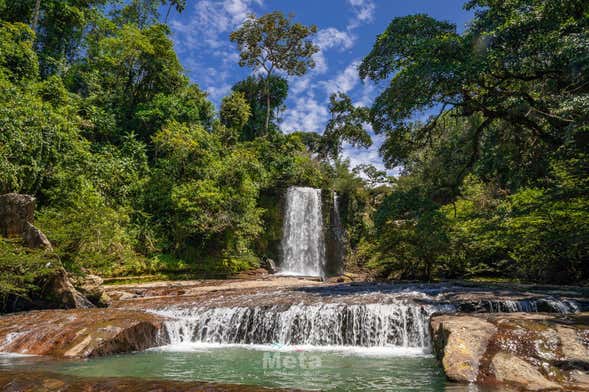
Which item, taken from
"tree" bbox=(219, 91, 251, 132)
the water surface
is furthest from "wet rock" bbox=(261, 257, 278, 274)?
the water surface

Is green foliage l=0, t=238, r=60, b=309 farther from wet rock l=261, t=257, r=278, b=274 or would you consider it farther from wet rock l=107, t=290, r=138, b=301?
wet rock l=261, t=257, r=278, b=274

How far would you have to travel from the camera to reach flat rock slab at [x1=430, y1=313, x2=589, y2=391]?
15.1 feet

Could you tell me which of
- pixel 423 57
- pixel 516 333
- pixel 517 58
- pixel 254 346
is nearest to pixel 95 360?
pixel 254 346

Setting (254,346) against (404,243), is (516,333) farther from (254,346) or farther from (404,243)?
(404,243)

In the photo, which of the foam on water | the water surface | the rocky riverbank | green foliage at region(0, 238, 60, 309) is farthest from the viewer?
green foliage at region(0, 238, 60, 309)

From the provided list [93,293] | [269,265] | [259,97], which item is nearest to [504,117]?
[93,293]

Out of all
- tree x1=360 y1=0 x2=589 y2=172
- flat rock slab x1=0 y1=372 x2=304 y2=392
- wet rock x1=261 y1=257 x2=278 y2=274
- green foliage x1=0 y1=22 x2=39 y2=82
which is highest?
green foliage x1=0 y1=22 x2=39 y2=82

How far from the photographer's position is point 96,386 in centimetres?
389

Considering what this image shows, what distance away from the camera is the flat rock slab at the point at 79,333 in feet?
24.3

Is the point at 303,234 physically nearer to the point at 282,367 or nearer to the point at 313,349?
the point at 313,349

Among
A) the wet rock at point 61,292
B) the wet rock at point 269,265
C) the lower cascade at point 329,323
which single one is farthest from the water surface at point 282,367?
the wet rock at point 269,265

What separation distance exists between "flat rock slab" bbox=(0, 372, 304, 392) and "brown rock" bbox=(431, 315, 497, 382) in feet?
9.12

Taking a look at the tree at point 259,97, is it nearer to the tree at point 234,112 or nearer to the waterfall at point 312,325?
the tree at point 234,112

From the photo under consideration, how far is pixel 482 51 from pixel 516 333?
296 inches
